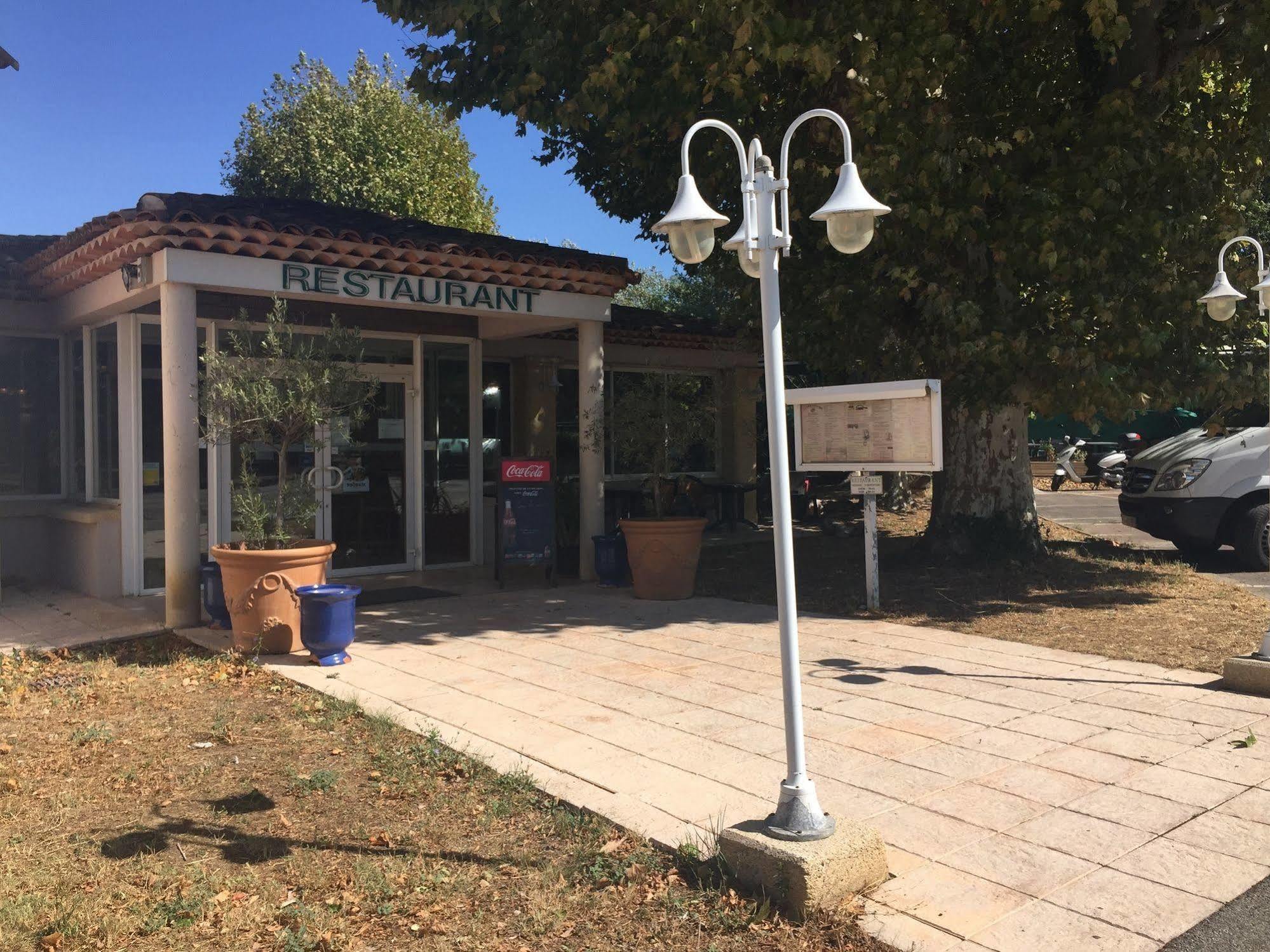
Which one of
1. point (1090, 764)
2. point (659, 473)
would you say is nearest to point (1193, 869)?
point (1090, 764)

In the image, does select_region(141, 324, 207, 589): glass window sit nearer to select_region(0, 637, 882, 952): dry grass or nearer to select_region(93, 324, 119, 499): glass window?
select_region(93, 324, 119, 499): glass window

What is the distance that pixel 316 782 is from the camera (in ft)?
15.7

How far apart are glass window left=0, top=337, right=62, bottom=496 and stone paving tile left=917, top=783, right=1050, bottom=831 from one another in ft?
32.6

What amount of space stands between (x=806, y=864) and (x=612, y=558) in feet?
23.0

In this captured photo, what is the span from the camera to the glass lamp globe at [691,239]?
3.91 m

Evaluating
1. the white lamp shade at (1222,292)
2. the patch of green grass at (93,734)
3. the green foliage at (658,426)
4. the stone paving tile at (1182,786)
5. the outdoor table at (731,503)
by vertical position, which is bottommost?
the stone paving tile at (1182,786)

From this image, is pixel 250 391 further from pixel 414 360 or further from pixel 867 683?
pixel 867 683

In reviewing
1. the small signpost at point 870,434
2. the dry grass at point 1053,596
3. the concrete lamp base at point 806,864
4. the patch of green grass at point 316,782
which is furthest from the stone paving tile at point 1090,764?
the patch of green grass at point 316,782

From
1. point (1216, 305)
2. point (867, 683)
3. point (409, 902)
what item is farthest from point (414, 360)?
point (409, 902)

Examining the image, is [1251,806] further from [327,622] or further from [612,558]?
[612,558]

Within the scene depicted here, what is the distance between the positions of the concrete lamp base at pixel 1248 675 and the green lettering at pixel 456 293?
6.83 m

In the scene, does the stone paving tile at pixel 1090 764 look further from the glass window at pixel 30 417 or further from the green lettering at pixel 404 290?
the glass window at pixel 30 417

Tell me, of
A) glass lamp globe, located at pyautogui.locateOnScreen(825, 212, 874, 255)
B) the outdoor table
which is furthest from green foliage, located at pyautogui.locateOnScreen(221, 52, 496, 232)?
glass lamp globe, located at pyautogui.locateOnScreen(825, 212, 874, 255)

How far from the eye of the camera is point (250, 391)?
7.50 m
